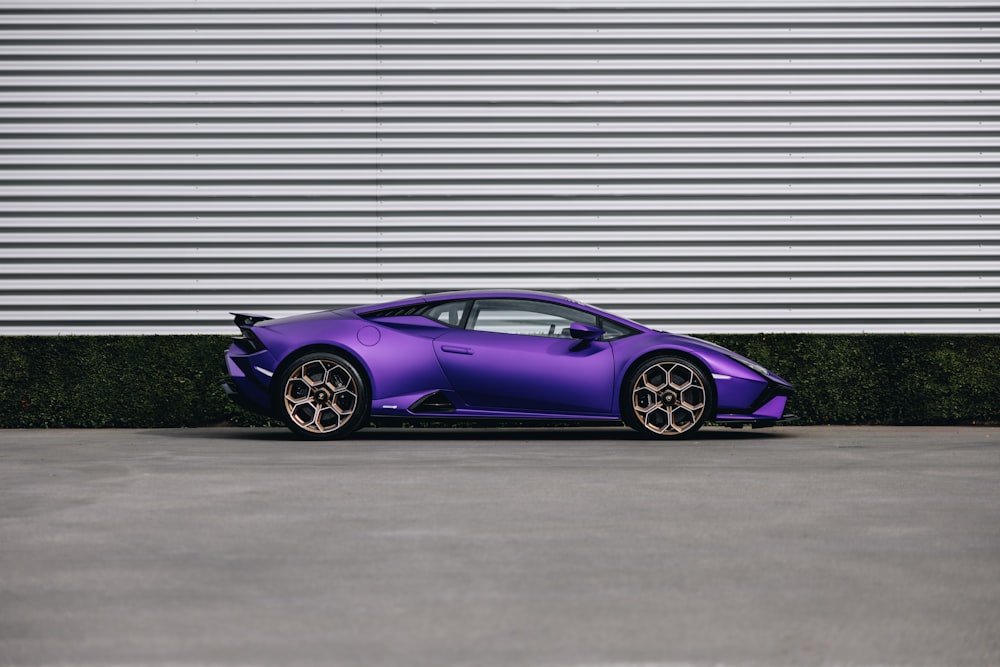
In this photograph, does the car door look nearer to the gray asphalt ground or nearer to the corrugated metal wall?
A: the gray asphalt ground

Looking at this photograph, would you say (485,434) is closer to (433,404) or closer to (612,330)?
(433,404)

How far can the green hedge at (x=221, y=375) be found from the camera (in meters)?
12.9

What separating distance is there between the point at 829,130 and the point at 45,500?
10.3 meters

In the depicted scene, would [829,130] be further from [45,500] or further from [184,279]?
[45,500]

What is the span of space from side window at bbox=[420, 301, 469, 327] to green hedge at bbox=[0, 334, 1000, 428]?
2.54 metres

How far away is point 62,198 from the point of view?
14.8 meters

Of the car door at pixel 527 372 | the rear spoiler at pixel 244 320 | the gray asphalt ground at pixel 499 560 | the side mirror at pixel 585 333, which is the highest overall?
the rear spoiler at pixel 244 320

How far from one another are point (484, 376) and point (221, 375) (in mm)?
3193

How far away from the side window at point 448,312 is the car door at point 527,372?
23 centimetres

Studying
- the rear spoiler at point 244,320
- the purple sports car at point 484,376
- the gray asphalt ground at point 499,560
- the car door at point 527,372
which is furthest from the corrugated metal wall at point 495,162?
the gray asphalt ground at point 499,560

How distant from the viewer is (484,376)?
36.1 feet

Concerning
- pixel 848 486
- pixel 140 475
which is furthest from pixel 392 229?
pixel 848 486

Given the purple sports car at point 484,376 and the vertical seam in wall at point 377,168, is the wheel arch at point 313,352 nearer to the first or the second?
the purple sports car at point 484,376

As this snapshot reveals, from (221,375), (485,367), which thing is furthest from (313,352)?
(221,375)
